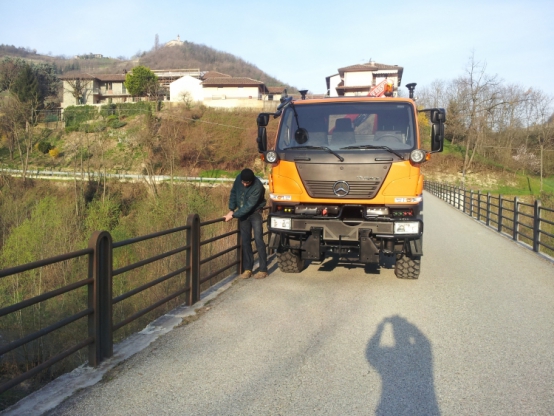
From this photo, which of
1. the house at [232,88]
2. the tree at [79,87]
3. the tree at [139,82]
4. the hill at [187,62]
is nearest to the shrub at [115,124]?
the tree at [139,82]

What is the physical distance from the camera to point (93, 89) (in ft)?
286

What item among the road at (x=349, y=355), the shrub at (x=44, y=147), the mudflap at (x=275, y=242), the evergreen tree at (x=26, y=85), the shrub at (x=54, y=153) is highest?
the evergreen tree at (x=26, y=85)

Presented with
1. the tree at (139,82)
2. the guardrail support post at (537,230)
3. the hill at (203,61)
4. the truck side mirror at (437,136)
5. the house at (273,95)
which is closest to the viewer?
the truck side mirror at (437,136)

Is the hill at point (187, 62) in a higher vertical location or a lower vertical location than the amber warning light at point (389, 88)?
higher

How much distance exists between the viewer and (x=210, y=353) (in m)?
4.80

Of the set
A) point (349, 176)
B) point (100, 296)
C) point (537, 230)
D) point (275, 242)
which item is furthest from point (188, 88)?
point (100, 296)

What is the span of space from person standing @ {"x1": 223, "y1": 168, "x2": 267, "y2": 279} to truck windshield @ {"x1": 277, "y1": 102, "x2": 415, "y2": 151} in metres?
0.78

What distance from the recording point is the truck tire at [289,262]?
8.59m

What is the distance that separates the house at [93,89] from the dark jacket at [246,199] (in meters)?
80.9

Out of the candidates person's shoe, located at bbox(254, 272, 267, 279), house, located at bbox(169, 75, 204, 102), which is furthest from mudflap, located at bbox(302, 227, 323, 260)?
house, located at bbox(169, 75, 204, 102)

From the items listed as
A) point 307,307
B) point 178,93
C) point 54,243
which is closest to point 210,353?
point 307,307

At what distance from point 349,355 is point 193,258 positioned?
2.59 m

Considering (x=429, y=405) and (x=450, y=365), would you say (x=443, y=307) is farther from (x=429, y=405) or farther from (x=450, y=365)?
(x=429, y=405)

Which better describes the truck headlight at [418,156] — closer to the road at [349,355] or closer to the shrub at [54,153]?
the road at [349,355]
